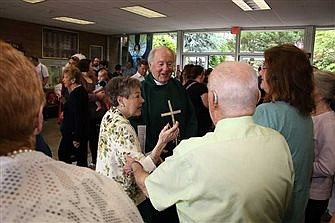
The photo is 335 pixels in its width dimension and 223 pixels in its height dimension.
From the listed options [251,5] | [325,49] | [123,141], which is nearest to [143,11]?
[251,5]

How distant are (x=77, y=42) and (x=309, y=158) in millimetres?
11430

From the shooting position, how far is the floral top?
6.02 ft

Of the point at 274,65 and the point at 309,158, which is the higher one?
the point at 274,65

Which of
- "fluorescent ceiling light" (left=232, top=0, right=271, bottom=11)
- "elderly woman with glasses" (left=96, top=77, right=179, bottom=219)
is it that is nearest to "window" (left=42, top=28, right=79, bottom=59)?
"fluorescent ceiling light" (left=232, top=0, right=271, bottom=11)

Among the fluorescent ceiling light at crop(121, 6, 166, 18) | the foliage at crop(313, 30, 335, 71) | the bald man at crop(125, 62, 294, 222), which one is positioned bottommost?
the bald man at crop(125, 62, 294, 222)

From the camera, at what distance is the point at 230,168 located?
111cm

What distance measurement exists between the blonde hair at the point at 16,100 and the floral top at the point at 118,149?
1073 millimetres

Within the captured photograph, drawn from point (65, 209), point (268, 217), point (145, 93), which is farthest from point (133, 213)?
point (145, 93)

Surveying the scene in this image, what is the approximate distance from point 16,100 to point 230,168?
71 centimetres

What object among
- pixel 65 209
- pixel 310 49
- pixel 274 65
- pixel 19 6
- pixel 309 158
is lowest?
pixel 309 158

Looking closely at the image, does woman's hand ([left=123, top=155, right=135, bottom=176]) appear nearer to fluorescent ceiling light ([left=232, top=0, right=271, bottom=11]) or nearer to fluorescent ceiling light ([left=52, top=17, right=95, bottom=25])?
fluorescent ceiling light ([left=232, top=0, right=271, bottom=11])

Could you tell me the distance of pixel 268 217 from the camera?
3.85 feet

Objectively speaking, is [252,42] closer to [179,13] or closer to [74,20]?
[179,13]

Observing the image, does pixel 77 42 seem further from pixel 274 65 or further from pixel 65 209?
pixel 65 209
